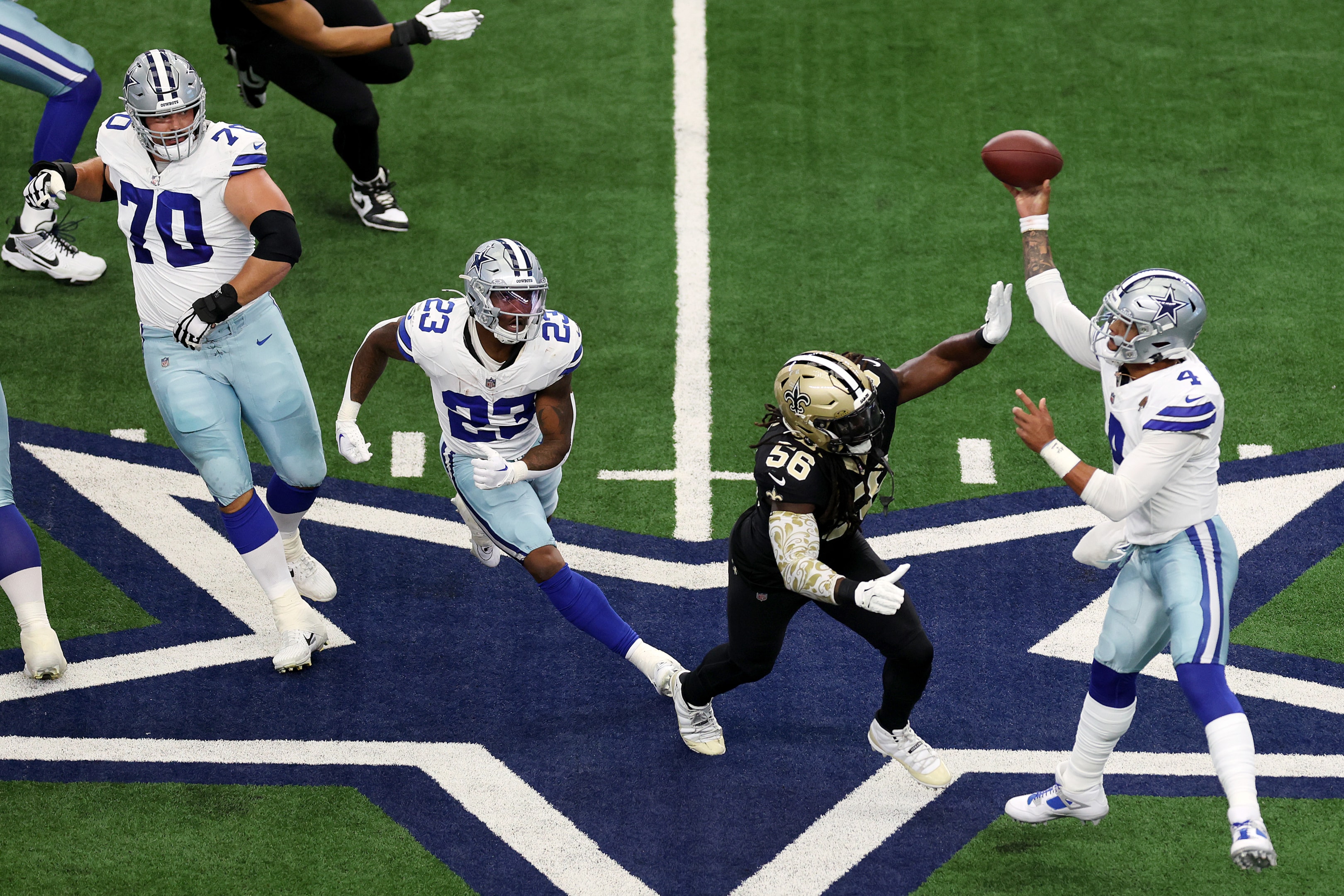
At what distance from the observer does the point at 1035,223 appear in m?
4.86

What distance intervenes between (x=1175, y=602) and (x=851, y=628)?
1.04 metres

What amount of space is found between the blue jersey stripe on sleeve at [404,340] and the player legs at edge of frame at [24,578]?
5.00ft

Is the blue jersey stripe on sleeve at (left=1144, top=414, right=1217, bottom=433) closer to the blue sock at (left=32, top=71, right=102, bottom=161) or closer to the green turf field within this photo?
the green turf field

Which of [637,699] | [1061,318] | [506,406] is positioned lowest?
[637,699]

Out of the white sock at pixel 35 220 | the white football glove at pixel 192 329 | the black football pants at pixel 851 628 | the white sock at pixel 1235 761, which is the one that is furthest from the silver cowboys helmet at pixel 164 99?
the white sock at pixel 1235 761

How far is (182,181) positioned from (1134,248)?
16.7 ft

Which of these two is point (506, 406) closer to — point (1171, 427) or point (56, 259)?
point (1171, 427)

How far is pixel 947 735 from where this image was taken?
203 inches

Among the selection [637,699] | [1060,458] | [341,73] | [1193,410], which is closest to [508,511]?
[637,699]

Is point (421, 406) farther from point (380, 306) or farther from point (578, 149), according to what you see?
point (578, 149)

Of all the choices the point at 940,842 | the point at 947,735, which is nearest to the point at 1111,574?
the point at 947,735

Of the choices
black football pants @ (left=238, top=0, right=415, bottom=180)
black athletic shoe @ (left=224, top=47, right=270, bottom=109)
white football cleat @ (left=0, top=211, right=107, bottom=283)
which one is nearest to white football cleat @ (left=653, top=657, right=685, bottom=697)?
black football pants @ (left=238, top=0, right=415, bottom=180)

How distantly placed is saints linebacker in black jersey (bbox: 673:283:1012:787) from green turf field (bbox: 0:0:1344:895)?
70 centimetres

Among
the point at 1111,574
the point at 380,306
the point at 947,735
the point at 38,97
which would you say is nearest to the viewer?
the point at 947,735
